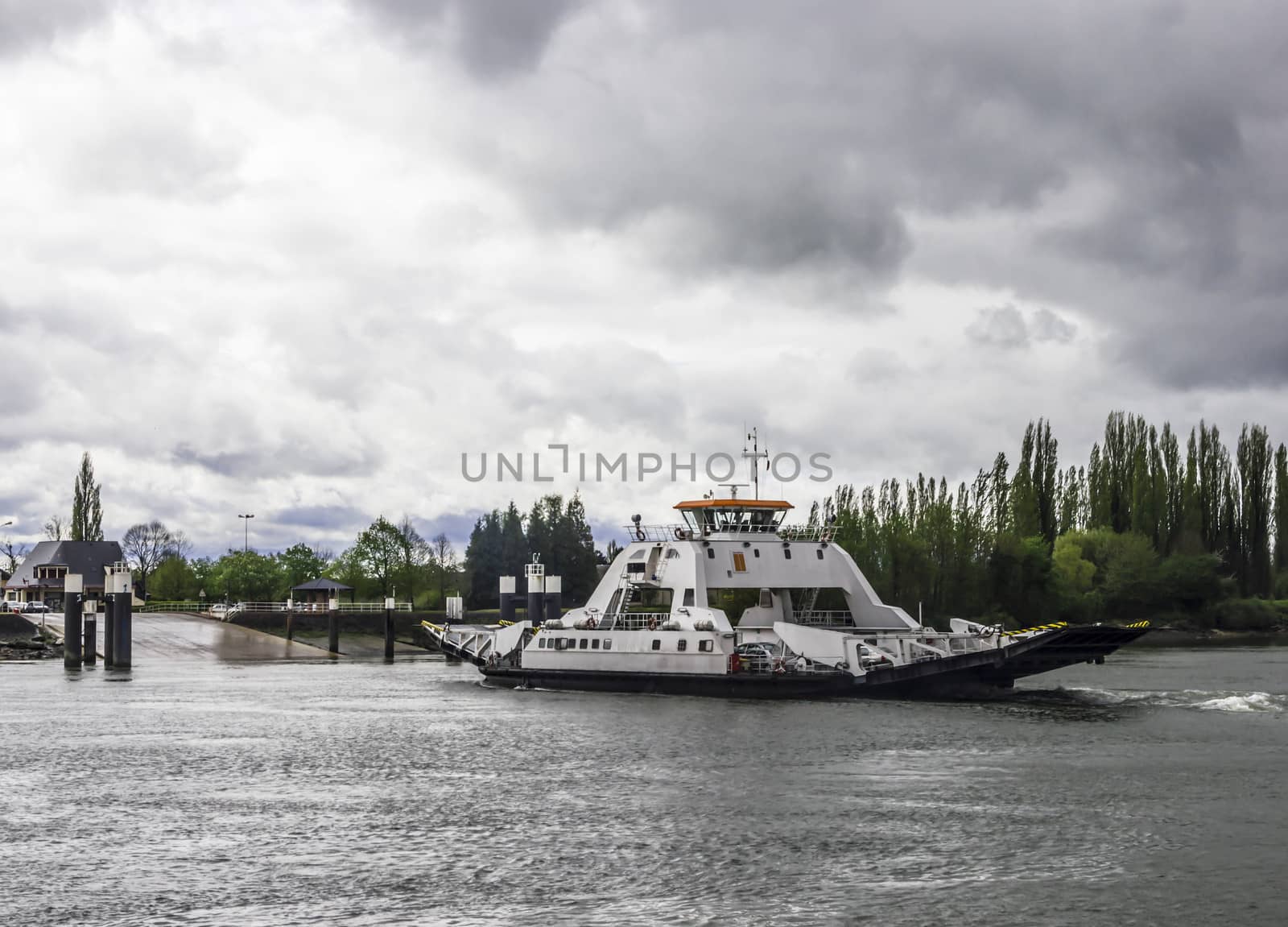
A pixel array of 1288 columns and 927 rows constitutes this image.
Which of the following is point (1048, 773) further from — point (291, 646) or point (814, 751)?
point (291, 646)

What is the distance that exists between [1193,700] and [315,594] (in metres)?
76.9

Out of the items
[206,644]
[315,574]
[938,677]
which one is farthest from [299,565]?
[938,677]

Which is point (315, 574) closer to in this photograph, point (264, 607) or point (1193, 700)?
point (264, 607)

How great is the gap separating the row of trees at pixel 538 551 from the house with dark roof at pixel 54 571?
1386 inches

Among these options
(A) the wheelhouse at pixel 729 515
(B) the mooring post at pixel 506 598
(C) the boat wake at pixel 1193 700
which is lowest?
(C) the boat wake at pixel 1193 700

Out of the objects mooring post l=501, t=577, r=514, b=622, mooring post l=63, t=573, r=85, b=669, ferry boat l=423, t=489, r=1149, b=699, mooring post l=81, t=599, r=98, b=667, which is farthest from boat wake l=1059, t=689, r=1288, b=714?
mooring post l=81, t=599, r=98, b=667

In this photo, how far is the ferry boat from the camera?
139 feet

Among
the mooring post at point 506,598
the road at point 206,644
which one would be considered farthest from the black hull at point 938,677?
the road at point 206,644

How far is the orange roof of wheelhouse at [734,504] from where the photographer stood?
49.9m

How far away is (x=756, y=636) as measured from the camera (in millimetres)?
46906

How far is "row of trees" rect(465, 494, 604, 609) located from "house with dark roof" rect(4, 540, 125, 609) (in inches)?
1386

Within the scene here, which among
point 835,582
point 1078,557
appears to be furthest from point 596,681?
point 1078,557

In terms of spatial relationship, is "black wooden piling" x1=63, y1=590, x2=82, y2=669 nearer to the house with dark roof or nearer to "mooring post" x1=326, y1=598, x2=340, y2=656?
"mooring post" x1=326, y1=598, x2=340, y2=656

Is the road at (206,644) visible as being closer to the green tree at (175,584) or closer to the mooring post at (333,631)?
the mooring post at (333,631)
